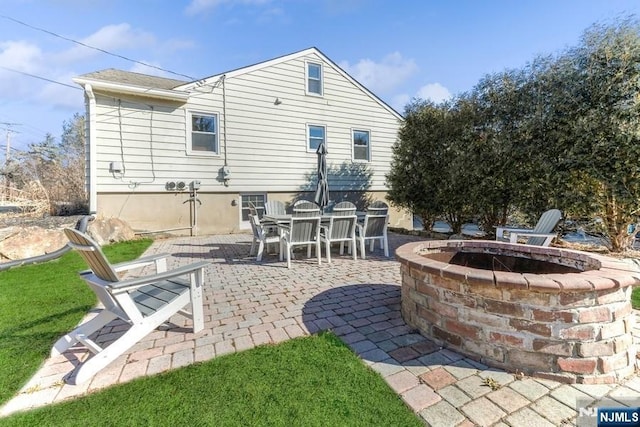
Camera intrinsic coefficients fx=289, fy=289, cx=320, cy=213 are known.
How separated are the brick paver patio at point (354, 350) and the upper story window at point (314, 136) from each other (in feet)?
23.3

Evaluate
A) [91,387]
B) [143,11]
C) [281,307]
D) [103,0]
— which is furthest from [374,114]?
[91,387]

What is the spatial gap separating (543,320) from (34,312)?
4.99m

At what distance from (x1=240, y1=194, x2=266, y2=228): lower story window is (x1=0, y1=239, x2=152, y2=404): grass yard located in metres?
4.89

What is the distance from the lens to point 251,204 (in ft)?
33.2

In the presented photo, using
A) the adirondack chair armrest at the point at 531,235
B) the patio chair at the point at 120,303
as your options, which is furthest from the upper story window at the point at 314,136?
the patio chair at the point at 120,303

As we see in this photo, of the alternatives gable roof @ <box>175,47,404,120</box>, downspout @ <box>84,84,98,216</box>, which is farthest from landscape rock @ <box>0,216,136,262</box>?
gable roof @ <box>175,47,404,120</box>

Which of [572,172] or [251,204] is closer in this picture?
[572,172]

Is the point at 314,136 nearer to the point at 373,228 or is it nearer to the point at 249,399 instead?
the point at 373,228

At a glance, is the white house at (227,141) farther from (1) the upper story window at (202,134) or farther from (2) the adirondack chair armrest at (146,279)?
(2) the adirondack chair armrest at (146,279)

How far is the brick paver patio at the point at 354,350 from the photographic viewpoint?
1757 millimetres

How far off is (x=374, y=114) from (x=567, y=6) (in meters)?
6.93

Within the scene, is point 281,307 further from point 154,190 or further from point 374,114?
point 374,114

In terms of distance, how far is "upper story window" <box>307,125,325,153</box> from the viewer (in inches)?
425

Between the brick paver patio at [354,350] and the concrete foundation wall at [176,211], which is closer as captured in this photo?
the brick paver patio at [354,350]
